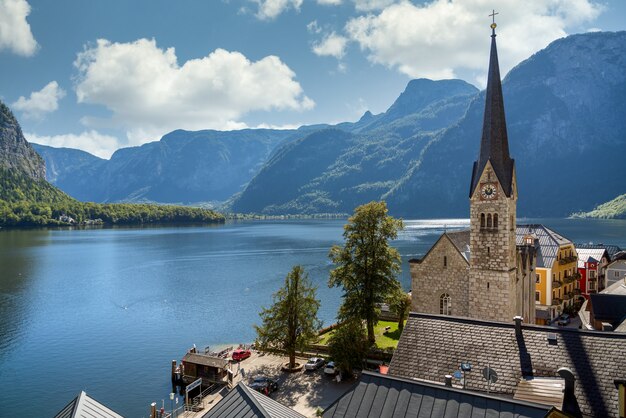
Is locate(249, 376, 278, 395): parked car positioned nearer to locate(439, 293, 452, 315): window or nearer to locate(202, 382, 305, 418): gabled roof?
locate(439, 293, 452, 315): window

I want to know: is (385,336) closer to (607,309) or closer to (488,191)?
(607,309)

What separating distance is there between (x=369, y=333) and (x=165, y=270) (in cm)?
8431

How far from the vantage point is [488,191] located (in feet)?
116

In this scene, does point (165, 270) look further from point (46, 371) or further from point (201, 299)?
point (46, 371)

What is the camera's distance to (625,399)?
16.2m

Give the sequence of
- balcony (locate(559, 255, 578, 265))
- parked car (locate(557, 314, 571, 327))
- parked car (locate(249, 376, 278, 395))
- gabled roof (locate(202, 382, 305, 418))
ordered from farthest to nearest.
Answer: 1. balcony (locate(559, 255, 578, 265))
2. parked car (locate(557, 314, 571, 327))
3. parked car (locate(249, 376, 278, 395))
4. gabled roof (locate(202, 382, 305, 418))

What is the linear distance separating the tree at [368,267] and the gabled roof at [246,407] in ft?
104

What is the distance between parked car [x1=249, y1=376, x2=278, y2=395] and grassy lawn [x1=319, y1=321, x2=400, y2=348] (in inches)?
455

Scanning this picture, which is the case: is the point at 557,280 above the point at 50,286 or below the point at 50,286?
above

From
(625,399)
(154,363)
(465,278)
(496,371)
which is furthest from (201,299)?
(625,399)

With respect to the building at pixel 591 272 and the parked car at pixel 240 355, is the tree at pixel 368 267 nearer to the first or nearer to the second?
the parked car at pixel 240 355

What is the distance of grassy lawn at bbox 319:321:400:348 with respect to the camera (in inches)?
1823

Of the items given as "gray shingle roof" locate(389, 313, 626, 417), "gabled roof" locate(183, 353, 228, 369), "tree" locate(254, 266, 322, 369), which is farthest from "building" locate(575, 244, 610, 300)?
"gray shingle roof" locate(389, 313, 626, 417)

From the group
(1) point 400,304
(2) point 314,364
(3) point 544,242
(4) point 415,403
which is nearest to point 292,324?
(2) point 314,364
